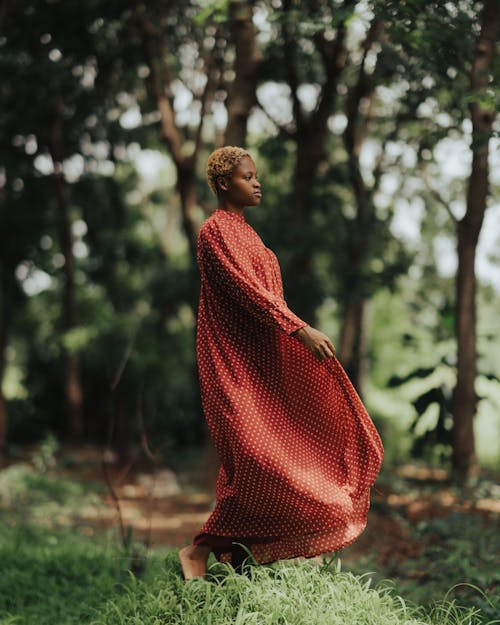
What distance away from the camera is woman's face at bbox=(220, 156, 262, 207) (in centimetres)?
361

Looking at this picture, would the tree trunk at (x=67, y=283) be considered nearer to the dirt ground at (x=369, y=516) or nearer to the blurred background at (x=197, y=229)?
the blurred background at (x=197, y=229)

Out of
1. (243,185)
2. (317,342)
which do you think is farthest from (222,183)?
(317,342)

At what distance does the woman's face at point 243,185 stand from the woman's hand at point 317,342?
2.66ft

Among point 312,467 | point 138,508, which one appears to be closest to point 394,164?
point 138,508

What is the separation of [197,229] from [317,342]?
6400 mm

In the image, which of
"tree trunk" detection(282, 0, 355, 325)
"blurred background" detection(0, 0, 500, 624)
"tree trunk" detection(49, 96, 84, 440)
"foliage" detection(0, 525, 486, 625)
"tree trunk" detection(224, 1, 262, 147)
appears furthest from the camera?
"tree trunk" detection(49, 96, 84, 440)

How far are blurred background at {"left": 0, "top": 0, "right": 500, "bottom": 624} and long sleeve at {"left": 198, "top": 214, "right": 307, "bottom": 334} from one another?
1.04 metres

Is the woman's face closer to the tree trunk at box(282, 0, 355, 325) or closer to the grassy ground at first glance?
the grassy ground

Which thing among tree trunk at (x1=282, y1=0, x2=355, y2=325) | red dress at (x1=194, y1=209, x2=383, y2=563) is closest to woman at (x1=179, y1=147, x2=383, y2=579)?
red dress at (x1=194, y1=209, x2=383, y2=563)

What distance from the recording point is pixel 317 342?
318 cm

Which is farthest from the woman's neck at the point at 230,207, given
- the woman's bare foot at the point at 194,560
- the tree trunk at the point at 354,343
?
the tree trunk at the point at 354,343

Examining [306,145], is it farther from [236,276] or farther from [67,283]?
[236,276]

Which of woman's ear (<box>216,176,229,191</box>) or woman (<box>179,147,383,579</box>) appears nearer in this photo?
woman (<box>179,147,383,579</box>)

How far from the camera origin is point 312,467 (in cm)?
342
